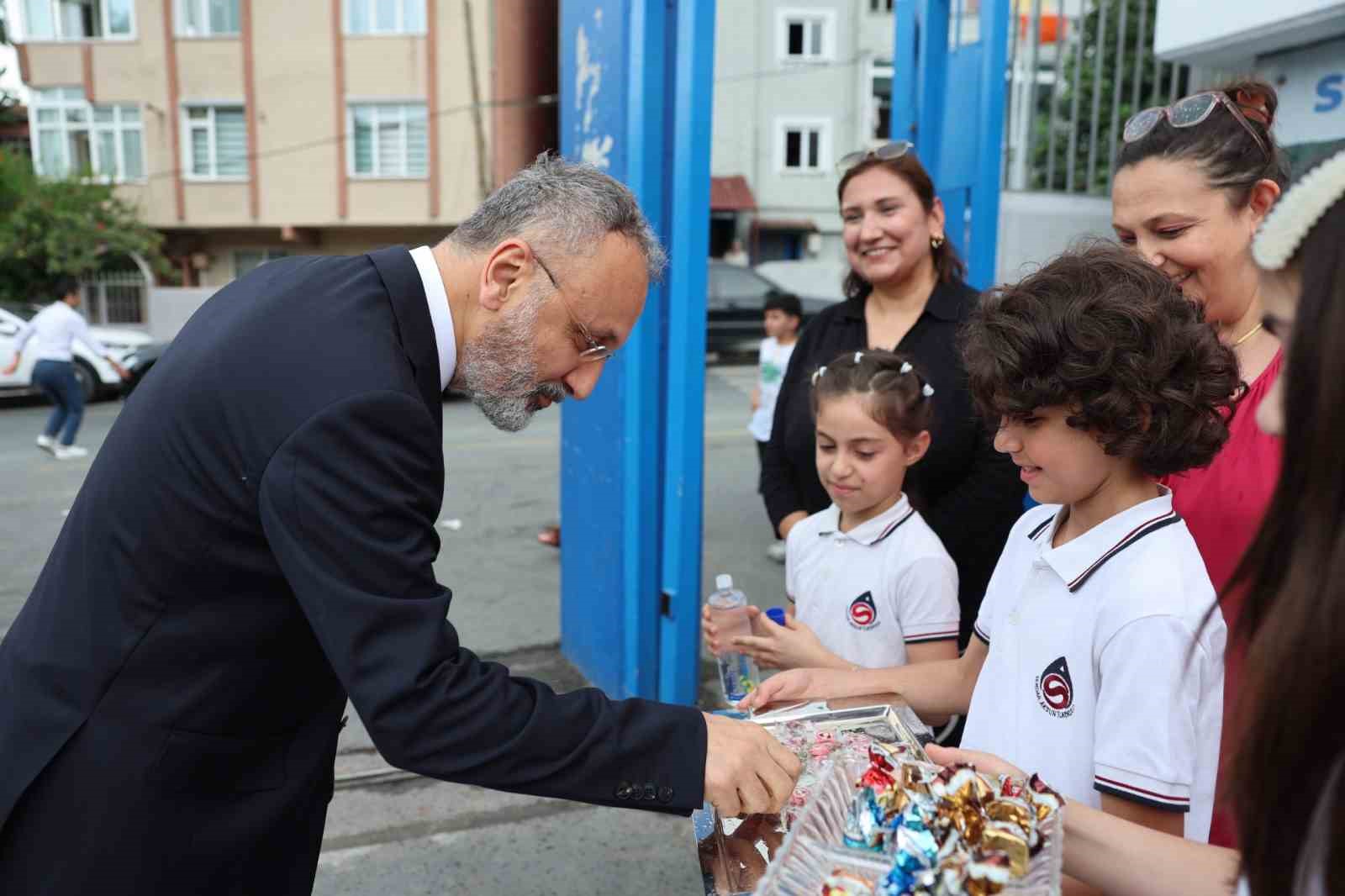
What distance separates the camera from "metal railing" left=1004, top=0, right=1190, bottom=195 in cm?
648

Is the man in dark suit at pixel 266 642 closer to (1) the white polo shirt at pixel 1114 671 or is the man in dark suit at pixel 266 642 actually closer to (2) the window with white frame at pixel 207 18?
(1) the white polo shirt at pixel 1114 671

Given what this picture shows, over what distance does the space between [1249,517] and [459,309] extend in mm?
1345

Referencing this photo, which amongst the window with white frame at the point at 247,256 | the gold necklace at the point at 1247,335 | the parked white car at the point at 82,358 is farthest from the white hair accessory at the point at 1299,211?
the window with white frame at the point at 247,256

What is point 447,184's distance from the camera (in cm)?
2242

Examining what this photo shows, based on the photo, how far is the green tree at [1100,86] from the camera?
6.54 meters

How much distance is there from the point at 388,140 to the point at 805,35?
10.4 m

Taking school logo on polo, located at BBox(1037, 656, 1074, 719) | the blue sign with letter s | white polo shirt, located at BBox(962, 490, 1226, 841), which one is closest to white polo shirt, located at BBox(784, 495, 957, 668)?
white polo shirt, located at BBox(962, 490, 1226, 841)

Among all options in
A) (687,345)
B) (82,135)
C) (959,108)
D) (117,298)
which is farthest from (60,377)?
(82,135)

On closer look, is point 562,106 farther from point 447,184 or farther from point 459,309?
point 447,184

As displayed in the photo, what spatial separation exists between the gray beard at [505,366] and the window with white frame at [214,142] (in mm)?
23463

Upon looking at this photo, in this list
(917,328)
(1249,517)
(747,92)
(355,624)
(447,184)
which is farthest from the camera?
(747,92)

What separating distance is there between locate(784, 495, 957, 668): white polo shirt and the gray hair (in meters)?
1.01

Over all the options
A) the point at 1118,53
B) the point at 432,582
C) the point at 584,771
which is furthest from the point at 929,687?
the point at 1118,53

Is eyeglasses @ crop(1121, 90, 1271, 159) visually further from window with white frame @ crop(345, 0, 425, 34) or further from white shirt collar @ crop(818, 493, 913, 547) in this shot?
window with white frame @ crop(345, 0, 425, 34)
